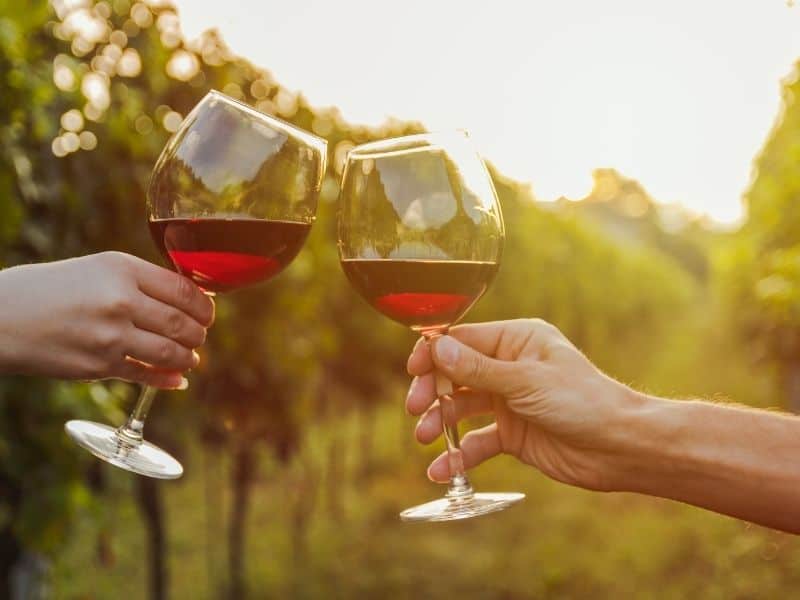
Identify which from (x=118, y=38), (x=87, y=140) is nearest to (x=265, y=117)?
(x=87, y=140)

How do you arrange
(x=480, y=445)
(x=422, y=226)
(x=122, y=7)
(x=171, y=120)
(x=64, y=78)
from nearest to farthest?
1. (x=422, y=226)
2. (x=480, y=445)
3. (x=64, y=78)
4. (x=122, y=7)
5. (x=171, y=120)

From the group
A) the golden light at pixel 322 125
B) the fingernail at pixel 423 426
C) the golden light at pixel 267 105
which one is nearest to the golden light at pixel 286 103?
the golden light at pixel 267 105

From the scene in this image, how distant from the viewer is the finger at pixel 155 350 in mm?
1857

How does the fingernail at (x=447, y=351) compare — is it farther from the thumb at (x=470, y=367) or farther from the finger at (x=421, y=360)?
the finger at (x=421, y=360)

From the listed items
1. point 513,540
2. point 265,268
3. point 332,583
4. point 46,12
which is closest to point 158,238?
point 265,268

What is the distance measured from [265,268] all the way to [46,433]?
2044 mm

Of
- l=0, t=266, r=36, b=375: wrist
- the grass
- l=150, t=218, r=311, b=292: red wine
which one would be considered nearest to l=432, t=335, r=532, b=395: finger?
l=150, t=218, r=311, b=292: red wine

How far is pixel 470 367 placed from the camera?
1.97 m

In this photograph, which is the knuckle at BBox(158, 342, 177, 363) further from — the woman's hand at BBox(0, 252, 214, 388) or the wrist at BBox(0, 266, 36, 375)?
the wrist at BBox(0, 266, 36, 375)

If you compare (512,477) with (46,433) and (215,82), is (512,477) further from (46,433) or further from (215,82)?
(46,433)

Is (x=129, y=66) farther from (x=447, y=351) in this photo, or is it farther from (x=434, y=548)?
(x=434, y=548)

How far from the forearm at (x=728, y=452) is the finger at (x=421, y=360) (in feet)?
1.39

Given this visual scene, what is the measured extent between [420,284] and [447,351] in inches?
7.2

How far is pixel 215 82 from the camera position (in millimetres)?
6504
